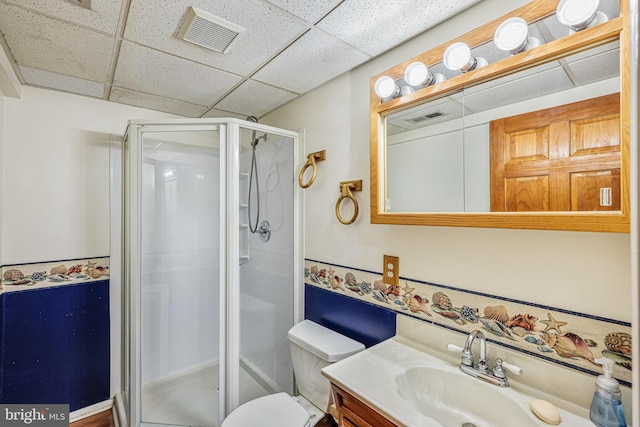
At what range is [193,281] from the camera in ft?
6.57

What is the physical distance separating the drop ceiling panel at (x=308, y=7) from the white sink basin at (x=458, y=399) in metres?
1.45

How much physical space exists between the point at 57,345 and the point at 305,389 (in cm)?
160

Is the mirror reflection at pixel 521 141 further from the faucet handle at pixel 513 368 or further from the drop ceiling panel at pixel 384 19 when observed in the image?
the faucet handle at pixel 513 368

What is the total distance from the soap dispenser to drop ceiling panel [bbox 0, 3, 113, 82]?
220 centimetres

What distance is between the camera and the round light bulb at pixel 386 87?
1.36 m

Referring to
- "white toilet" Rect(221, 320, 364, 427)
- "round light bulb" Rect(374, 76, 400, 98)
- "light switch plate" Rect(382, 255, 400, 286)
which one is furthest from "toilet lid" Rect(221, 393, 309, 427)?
"round light bulb" Rect(374, 76, 400, 98)

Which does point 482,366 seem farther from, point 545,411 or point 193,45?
point 193,45

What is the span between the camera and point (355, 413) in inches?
44.7

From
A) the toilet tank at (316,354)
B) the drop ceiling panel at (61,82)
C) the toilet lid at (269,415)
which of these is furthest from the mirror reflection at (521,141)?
the drop ceiling panel at (61,82)

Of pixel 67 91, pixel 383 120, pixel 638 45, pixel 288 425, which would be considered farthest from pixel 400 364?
pixel 67 91

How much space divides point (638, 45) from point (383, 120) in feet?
3.65

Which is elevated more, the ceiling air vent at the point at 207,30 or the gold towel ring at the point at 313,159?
the ceiling air vent at the point at 207,30

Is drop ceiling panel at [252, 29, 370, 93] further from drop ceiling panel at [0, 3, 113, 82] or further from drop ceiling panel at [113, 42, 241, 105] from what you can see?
drop ceiling panel at [0, 3, 113, 82]

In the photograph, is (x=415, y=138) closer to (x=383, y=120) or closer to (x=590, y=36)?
(x=383, y=120)
